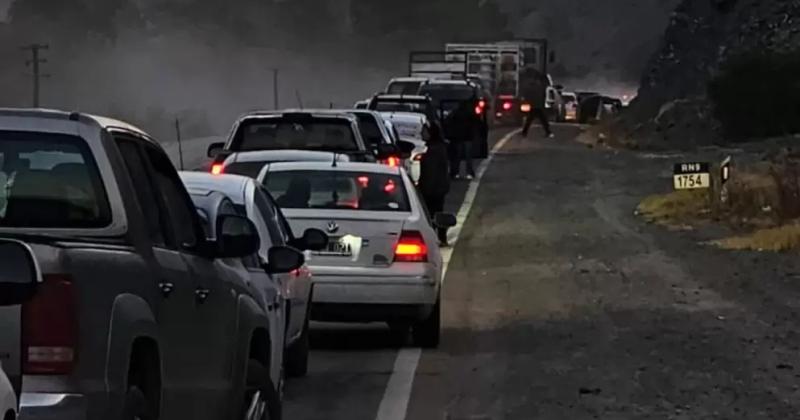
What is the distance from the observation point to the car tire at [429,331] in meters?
14.4

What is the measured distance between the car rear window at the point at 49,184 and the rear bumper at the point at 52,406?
934 mm

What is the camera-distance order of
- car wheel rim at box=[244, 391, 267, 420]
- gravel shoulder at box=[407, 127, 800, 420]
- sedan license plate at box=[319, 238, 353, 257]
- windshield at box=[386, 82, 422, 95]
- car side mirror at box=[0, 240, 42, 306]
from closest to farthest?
car side mirror at box=[0, 240, 42, 306]
car wheel rim at box=[244, 391, 267, 420]
gravel shoulder at box=[407, 127, 800, 420]
sedan license plate at box=[319, 238, 353, 257]
windshield at box=[386, 82, 422, 95]

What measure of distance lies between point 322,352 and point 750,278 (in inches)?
268

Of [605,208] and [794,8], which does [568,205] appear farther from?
[794,8]

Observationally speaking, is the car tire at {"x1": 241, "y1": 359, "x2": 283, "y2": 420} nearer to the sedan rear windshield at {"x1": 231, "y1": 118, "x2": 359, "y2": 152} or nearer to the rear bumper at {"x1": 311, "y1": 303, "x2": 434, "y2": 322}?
the rear bumper at {"x1": 311, "y1": 303, "x2": 434, "y2": 322}

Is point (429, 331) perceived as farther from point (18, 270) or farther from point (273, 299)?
point (18, 270)

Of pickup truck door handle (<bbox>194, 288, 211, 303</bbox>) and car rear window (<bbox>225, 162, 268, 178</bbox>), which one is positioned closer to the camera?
pickup truck door handle (<bbox>194, 288, 211, 303</bbox>)

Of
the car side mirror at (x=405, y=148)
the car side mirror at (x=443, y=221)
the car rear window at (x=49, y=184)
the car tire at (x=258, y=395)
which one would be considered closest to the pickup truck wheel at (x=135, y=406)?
the car rear window at (x=49, y=184)

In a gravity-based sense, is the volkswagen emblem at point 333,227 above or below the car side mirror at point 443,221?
above

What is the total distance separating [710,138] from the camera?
48.9m

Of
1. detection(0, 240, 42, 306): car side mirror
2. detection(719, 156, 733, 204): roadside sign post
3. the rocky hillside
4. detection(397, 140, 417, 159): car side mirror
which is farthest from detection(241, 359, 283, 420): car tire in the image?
the rocky hillside

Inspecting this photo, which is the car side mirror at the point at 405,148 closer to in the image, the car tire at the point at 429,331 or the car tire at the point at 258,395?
the car tire at the point at 429,331

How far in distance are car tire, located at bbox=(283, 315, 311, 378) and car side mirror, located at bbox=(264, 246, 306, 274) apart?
124 inches

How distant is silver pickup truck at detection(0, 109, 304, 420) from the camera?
5.96 m
